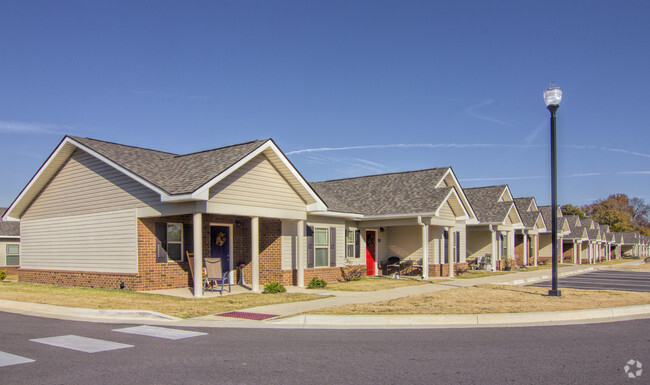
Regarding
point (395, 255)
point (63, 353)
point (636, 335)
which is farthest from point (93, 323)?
point (395, 255)

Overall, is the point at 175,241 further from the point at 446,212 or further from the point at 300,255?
the point at 446,212

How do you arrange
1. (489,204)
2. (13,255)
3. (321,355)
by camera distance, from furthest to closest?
(489,204), (13,255), (321,355)

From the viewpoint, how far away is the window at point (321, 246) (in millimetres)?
22047

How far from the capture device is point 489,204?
3531 centimetres

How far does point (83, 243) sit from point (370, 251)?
1337 cm

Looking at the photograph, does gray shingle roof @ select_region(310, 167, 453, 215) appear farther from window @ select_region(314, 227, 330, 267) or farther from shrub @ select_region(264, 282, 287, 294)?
shrub @ select_region(264, 282, 287, 294)

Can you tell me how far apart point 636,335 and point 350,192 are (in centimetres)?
2033

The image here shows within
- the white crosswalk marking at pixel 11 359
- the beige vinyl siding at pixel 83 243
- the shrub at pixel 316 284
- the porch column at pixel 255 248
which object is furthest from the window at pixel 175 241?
the white crosswalk marking at pixel 11 359

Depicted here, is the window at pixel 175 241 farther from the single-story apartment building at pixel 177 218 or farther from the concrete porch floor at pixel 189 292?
the concrete porch floor at pixel 189 292

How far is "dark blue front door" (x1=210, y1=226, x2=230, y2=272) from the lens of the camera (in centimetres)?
1922

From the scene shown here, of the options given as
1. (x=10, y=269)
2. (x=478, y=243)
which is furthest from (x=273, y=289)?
(x=10, y=269)

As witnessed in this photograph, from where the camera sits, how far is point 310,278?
2120 cm

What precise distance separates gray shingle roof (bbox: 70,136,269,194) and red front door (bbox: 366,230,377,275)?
10780 millimetres

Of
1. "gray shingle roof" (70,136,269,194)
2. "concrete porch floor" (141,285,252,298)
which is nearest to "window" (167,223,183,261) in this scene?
"concrete porch floor" (141,285,252,298)
